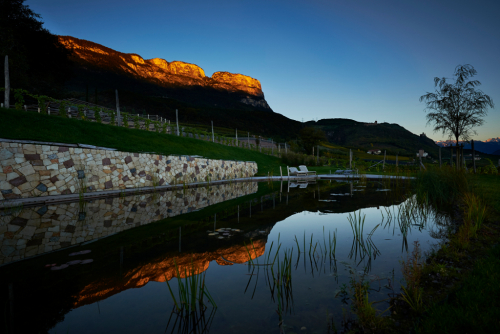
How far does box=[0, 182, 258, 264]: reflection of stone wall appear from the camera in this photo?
4.38 meters

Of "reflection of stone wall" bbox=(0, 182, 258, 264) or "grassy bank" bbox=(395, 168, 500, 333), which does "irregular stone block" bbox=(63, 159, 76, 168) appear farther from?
"grassy bank" bbox=(395, 168, 500, 333)

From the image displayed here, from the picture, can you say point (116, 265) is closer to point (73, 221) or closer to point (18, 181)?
point (73, 221)

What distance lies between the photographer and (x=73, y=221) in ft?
19.1

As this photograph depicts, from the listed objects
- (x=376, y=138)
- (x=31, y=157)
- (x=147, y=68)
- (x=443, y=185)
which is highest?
(x=147, y=68)

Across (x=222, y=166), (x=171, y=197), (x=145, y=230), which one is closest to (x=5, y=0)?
(x=222, y=166)

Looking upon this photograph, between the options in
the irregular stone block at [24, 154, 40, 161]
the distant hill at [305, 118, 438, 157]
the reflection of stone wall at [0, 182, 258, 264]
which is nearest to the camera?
the reflection of stone wall at [0, 182, 258, 264]

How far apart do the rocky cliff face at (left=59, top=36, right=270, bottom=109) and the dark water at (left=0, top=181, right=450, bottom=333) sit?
138 meters

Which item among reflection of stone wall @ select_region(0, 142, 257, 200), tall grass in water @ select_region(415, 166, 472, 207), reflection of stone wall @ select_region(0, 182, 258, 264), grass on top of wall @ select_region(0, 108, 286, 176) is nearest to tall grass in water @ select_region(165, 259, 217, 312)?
reflection of stone wall @ select_region(0, 182, 258, 264)

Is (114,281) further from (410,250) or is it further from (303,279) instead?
(410,250)

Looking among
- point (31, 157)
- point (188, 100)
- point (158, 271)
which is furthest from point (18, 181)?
point (188, 100)

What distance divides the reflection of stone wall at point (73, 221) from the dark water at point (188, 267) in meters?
0.04

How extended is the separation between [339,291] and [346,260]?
1.02 m

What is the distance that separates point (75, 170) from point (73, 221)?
4.29 meters

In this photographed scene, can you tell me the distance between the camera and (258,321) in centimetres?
235
